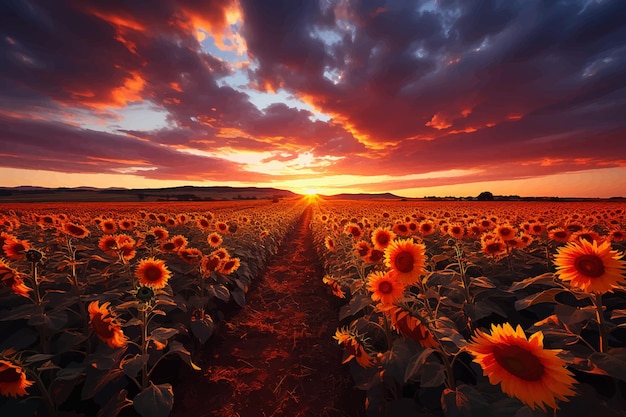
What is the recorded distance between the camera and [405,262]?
3.36 metres

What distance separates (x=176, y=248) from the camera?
5965mm

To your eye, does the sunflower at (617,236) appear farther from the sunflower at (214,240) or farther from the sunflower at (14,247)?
the sunflower at (14,247)

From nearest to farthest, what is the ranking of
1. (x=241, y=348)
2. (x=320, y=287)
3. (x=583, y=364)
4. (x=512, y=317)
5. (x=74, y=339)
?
(x=583, y=364) → (x=74, y=339) → (x=512, y=317) → (x=241, y=348) → (x=320, y=287)

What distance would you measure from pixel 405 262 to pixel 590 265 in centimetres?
160

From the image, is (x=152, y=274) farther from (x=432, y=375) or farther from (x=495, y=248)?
(x=495, y=248)

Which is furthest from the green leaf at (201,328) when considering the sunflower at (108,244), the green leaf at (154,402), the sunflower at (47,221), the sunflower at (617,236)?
the sunflower at (617,236)

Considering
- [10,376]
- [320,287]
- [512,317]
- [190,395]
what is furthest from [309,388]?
[320,287]

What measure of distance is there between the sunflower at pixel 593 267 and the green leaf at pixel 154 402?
3905 mm

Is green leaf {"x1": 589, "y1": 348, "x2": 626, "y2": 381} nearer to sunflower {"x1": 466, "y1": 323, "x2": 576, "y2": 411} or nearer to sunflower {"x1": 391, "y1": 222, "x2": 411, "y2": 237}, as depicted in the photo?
sunflower {"x1": 466, "y1": 323, "x2": 576, "y2": 411}

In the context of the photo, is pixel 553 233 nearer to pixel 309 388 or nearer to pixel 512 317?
pixel 512 317

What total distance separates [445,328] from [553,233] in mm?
5062

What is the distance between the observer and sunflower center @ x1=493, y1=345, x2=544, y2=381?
168 cm

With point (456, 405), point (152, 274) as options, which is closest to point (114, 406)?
point (152, 274)

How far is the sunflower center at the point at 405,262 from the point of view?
3.33 metres
